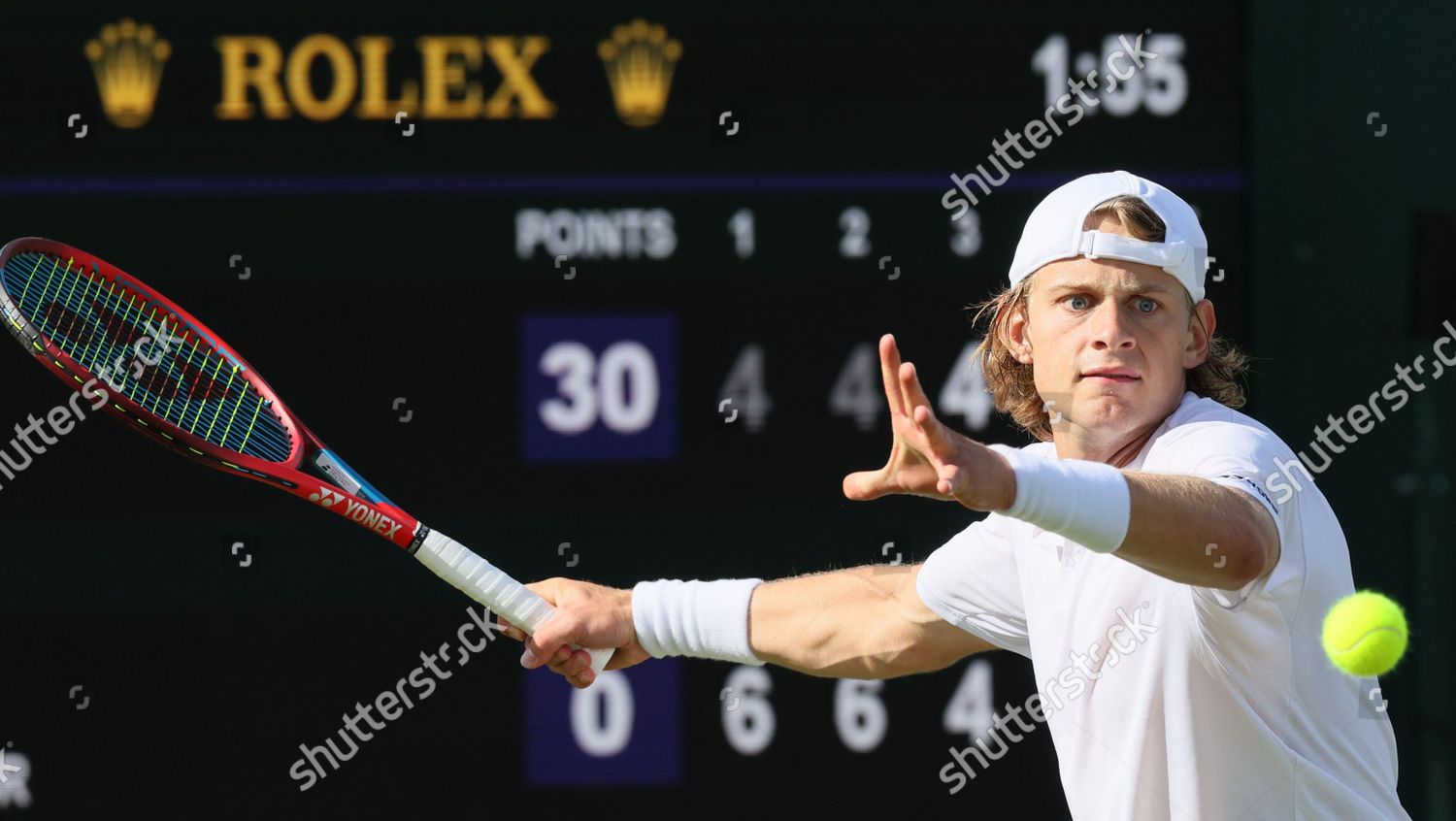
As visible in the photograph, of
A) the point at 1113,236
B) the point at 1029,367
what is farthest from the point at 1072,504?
the point at 1029,367

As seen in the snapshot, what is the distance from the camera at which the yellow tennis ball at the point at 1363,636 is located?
7.97ft

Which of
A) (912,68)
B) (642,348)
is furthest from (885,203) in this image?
(642,348)

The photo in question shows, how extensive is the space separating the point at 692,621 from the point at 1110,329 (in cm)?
87

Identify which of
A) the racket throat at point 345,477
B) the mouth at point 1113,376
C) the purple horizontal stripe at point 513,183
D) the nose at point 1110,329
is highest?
the purple horizontal stripe at point 513,183

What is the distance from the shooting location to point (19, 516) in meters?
4.05

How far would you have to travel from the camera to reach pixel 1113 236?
2.66 meters

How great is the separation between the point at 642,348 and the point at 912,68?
0.77 meters

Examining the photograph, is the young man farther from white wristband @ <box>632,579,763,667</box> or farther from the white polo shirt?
white wristband @ <box>632,579,763,667</box>

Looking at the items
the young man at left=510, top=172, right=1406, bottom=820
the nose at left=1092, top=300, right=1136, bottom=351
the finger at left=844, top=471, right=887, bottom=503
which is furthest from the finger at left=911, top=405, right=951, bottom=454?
the nose at left=1092, top=300, right=1136, bottom=351

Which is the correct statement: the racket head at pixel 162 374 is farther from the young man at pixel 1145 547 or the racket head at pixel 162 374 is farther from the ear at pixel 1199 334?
the ear at pixel 1199 334

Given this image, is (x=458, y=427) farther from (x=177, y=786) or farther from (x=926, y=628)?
(x=926, y=628)

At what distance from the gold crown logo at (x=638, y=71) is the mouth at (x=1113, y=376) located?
166 cm

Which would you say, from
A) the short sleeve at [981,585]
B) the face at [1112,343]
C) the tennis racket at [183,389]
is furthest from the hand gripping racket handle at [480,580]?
the face at [1112,343]

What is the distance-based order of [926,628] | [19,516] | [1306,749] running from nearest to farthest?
[1306,749] → [926,628] → [19,516]
